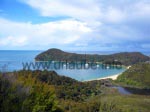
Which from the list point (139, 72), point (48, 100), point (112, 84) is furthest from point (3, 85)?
point (139, 72)

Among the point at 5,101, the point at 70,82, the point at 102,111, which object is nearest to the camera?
the point at 5,101

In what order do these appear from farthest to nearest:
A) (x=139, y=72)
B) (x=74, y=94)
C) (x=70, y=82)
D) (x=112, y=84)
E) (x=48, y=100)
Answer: (x=139, y=72) < (x=112, y=84) < (x=70, y=82) < (x=74, y=94) < (x=48, y=100)

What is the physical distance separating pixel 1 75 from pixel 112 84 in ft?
187

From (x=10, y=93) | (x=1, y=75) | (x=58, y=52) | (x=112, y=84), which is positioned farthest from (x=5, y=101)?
(x=58, y=52)

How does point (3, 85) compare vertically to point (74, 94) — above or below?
above

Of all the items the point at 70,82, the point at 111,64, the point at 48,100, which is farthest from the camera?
the point at 111,64

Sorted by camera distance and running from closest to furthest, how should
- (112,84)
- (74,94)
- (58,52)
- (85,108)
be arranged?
(85,108)
(74,94)
(112,84)
(58,52)

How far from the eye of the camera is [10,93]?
9492mm

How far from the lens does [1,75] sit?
9.73 meters

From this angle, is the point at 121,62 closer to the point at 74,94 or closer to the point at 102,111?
the point at 74,94

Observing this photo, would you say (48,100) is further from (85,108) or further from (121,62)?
(121,62)

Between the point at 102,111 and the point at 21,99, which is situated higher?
the point at 21,99

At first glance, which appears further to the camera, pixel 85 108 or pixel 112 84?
pixel 112 84

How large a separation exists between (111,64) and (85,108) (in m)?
91.4
